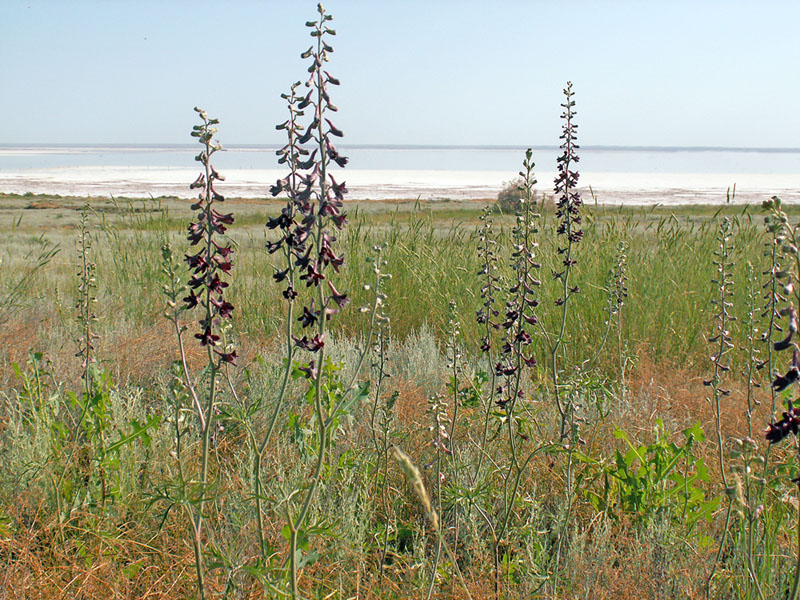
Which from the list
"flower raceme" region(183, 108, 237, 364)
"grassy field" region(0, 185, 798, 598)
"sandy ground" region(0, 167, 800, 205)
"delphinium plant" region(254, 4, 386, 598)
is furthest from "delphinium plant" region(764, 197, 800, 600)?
"sandy ground" region(0, 167, 800, 205)

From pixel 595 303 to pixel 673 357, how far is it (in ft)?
2.78

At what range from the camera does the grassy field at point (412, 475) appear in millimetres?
2506

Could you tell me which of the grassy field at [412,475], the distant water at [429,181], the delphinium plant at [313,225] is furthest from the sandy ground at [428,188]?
the delphinium plant at [313,225]

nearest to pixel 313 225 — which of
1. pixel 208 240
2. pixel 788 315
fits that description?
pixel 208 240

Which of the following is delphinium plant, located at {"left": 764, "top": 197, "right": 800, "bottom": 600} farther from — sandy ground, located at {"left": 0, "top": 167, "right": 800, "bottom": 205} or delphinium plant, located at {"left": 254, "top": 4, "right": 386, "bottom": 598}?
sandy ground, located at {"left": 0, "top": 167, "right": 800, "bottom": 205}

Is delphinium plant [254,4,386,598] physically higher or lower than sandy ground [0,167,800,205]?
lower

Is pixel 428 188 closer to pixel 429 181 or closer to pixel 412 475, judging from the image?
pixel 429 181

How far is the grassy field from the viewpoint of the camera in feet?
8.22

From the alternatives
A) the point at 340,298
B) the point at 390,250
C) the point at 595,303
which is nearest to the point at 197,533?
the point at 340,298

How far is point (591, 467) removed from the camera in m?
3.48

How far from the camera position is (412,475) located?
1.27m

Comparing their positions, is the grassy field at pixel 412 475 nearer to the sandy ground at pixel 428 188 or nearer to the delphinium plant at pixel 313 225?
the delphinium plant at pixel 313 225

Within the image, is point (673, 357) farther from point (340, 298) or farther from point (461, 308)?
point (340, 298)

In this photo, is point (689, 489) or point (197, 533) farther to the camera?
point (689, 489)
